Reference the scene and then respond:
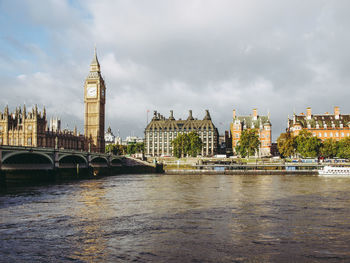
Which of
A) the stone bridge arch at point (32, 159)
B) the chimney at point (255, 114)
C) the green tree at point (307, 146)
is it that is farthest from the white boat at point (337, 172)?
the stone bridge arch at point (32, 159)

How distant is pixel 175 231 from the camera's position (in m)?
25.0

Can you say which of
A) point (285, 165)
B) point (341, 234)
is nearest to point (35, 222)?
point (341, 234)

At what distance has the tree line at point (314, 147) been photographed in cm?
12132

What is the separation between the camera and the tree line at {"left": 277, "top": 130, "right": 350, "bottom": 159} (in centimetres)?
12132

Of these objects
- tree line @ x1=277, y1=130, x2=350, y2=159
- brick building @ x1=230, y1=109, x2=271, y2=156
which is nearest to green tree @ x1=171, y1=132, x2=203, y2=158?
brick building @ x1=230, y1=109, x2=271, y2=156

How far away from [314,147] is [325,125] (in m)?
30.2

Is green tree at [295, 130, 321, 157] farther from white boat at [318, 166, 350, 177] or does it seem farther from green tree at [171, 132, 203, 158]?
green tree at [171, 132, 203, 158]

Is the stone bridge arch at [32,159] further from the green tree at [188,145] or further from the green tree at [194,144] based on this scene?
the green tree at [194,144]

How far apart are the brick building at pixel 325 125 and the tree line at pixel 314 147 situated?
53.1ft

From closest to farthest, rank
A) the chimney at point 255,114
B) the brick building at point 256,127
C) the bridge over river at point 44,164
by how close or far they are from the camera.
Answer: the bridge over river at point 44,164
the brick building at point 256,127
the chimney at point 255,114

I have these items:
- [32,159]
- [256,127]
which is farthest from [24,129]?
[256,127]

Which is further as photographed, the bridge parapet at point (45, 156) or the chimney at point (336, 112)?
the chimney at point (336, 112)

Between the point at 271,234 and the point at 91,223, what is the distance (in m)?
13.6

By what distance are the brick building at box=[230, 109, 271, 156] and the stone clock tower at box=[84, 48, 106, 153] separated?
6896cm
